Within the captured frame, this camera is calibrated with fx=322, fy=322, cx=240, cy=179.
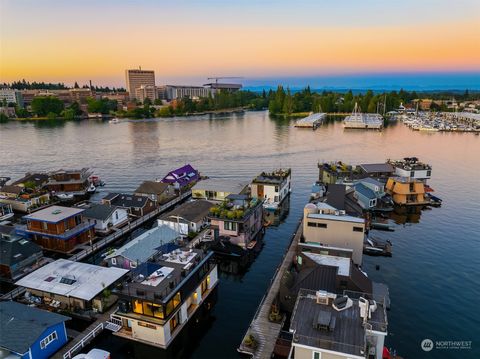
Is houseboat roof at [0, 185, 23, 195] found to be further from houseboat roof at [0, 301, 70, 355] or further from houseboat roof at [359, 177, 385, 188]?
houseboat roof at [359, 177, 385, 188]

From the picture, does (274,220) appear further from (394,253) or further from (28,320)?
(28,320)

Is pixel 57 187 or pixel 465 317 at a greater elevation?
pixel 57 187

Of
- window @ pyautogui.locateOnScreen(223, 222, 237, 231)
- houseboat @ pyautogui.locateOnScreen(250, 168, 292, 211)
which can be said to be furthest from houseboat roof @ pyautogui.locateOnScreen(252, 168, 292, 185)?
window @ pyautogui.locateOnScreen(223, 222, 237, 231)

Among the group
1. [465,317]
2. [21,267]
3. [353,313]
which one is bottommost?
[465,317]

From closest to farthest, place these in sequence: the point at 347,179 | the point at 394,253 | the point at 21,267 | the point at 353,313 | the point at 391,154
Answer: the point at 353,313 < the point at 21,267 < the point at 394,253 < the point at 347,179 < the point at 391,154

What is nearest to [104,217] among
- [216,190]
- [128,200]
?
[128,200]

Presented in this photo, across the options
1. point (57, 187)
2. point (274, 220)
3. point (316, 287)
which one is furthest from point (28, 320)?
point (57, 187)

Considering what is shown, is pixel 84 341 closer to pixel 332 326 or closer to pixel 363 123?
pixel 332 326
